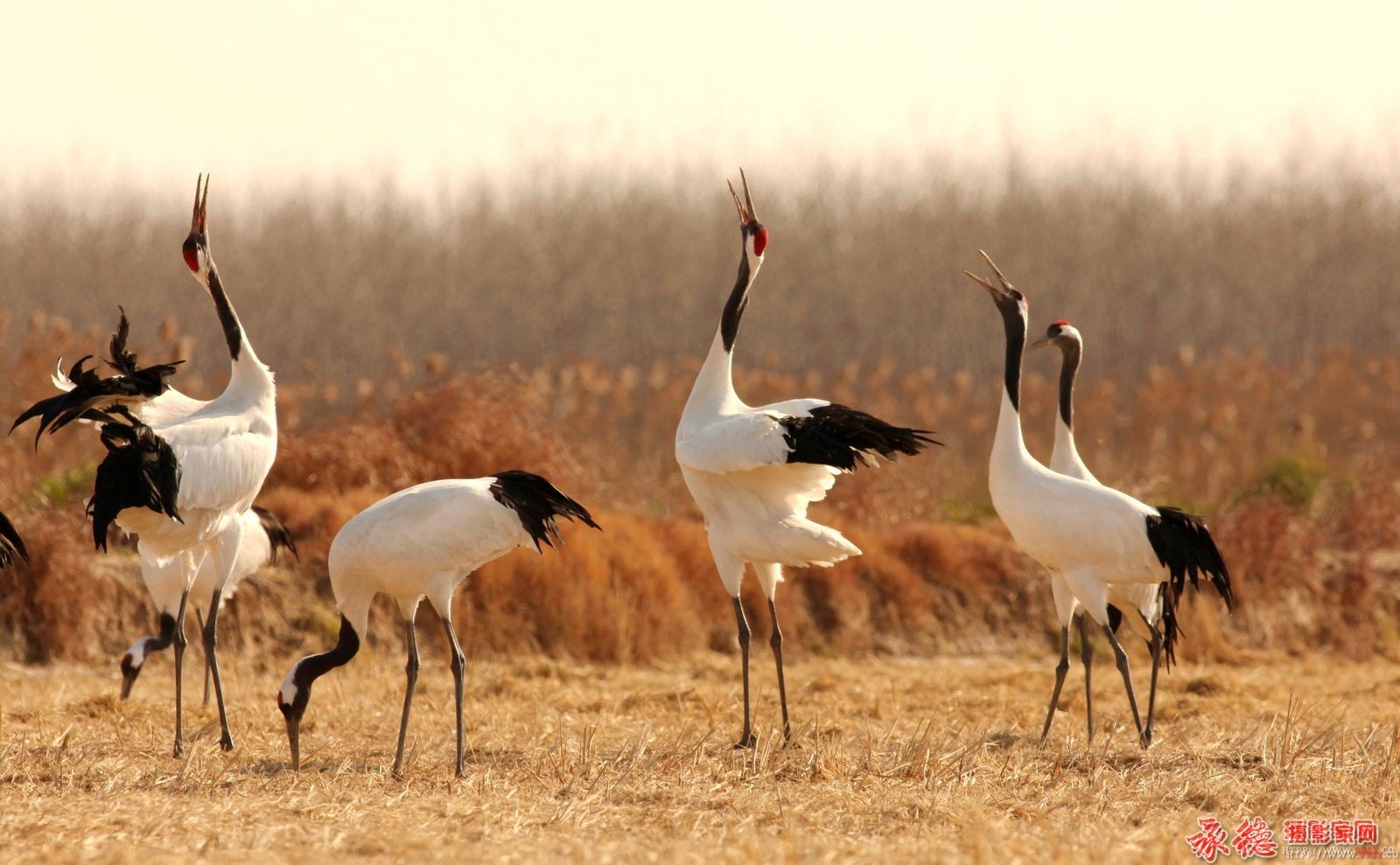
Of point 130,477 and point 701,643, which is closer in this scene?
point 130,477

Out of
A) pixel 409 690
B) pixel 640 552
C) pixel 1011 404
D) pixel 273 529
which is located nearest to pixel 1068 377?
pixel 1011 404

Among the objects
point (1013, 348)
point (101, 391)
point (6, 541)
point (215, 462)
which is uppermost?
point (1013, 348)

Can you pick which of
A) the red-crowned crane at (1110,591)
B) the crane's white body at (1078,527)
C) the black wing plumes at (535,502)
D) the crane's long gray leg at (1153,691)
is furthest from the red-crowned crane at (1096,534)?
the black wing plumes at (535,502)

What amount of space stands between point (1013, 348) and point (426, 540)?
304 centimetres

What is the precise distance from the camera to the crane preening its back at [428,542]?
6672mm

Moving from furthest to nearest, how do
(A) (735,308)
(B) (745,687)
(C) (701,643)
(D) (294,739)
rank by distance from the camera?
1. (C) (701,643)
2. (A) (735,308)
3. (B) (745,687)
4. (D) (294,739)

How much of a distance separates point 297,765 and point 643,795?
160cm

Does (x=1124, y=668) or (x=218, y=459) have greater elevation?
(x=218, y=459)

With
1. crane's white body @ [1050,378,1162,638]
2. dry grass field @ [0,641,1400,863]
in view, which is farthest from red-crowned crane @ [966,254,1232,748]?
dry grass field @ [0,641,1400,863]

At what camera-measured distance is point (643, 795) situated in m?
5.67

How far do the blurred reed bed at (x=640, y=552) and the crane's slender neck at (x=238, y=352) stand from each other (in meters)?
3.17

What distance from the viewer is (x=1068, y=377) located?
8195 millimetres

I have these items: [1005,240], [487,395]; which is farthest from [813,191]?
[487,395]

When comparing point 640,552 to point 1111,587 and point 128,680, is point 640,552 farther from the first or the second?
point 1111,587
